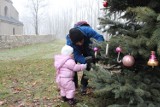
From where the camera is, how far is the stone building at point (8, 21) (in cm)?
4347

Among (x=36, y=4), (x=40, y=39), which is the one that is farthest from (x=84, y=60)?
(x=36, y=4)

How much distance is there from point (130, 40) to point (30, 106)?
8.63ft

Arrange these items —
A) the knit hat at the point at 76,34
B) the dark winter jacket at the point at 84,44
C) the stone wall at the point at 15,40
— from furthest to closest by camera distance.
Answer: the stone wall at the point at 15,40 → the dark winter jacket at the point at 84,44 → the knit hat at the point at 76,34

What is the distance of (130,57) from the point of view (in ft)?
10.2

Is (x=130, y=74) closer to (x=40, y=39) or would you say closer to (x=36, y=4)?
(x=40, y=39)

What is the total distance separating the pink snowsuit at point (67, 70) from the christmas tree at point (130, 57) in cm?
90

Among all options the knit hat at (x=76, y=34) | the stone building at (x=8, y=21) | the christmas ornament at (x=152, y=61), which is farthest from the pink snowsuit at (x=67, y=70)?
the stone building at (x=8, y=21)

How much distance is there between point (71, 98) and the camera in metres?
4.85

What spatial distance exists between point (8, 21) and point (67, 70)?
4249 centimetres

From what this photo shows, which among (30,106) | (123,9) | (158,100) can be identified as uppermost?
(123,9)

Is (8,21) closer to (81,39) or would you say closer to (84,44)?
(84,44)

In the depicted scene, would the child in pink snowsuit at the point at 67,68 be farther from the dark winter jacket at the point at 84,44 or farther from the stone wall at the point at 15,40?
the stone wall at the point at 15,40

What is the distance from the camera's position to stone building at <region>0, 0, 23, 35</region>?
143 ft

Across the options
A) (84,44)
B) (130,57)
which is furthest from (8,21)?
(130,57)
